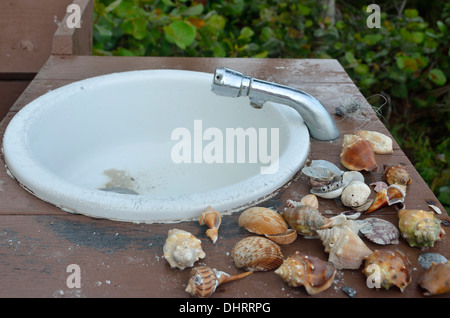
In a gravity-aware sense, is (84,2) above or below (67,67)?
above

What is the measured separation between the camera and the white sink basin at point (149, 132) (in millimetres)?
1013

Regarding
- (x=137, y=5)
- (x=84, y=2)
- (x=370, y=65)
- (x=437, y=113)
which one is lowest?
(x=437, y=113)

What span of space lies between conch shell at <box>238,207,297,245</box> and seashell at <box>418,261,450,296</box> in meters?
0.20

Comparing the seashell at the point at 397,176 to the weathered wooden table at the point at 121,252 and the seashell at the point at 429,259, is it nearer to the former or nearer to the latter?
the weathered wooden table at the point at 121,252

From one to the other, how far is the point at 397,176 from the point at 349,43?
5.99 ft

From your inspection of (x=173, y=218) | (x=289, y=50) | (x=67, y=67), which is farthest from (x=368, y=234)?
(x=289, y=50)

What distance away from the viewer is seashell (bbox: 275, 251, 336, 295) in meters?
0.62

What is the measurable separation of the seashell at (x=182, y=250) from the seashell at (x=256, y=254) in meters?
0.06

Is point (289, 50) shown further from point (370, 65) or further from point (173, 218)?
point (173, 218)

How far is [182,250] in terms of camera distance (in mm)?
646

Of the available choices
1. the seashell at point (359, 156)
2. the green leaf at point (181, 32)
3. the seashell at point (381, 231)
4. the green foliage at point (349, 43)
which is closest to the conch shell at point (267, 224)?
the seashell at point (381, 231)

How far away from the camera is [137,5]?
6.19ft

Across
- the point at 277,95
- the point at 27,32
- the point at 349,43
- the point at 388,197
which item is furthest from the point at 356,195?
the point at 349,43
